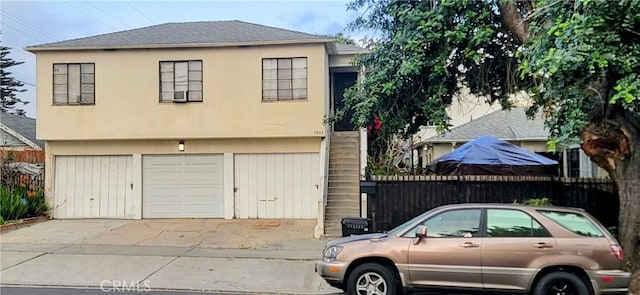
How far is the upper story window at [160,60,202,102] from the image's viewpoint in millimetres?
15711

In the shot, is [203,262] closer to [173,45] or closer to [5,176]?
[173,45]

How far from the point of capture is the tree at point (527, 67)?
21.7ft

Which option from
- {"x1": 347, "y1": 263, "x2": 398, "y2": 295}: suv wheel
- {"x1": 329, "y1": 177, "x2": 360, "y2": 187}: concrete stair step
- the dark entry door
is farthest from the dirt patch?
{"x1": 347, "y1": 263, "x2": 398, "y2": 295}: suv wheel

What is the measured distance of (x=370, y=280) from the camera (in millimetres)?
7125

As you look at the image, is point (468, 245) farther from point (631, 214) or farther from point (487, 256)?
point (631, 214)

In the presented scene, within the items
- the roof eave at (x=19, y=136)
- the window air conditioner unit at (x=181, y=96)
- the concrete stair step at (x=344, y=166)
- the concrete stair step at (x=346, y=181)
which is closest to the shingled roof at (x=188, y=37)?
the window air conditioner unit at (x=181, y=96)

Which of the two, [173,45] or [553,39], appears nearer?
[553,39]

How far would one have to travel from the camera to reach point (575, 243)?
6.79m

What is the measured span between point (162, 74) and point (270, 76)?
3478 mm

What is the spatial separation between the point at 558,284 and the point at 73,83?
15010 millimetres

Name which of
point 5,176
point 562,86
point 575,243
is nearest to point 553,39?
point 562,86

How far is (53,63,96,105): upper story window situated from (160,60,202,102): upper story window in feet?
7.57

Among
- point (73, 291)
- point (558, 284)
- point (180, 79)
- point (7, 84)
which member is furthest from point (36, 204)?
point (7, 84)

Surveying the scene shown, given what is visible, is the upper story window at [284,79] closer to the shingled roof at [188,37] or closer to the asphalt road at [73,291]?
the shingled roof at [188,37]
